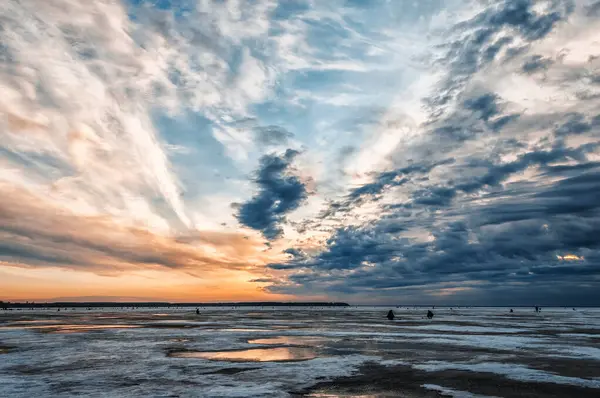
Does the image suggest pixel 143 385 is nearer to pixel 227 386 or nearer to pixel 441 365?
pixel 227 386

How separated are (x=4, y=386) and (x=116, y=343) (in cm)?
1740

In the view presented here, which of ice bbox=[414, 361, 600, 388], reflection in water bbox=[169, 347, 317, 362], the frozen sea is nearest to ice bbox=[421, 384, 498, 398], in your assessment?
the frozen sea

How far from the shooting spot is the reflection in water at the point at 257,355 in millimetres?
24969

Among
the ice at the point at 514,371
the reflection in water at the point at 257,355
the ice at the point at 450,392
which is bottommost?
the ice at the point at 450,392

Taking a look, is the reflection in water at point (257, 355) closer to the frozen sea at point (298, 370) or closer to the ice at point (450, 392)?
the frozen sea at point (298, 370)

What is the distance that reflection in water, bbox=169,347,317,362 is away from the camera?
25.0 m

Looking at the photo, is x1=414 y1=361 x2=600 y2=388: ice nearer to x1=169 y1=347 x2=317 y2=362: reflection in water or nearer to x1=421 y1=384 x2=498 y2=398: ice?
x1=421 y1=384 x2=498 y2=398: ice

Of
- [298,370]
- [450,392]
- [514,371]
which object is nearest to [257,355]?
[298,370]

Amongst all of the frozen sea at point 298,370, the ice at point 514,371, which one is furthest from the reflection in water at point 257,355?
the ice at point 514,371

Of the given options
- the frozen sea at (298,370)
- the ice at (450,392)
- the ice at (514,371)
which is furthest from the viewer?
the ice at (514,371)

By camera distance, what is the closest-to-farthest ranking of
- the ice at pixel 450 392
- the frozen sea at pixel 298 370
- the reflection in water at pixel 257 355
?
the ice at pixel 450 392 < the frozen sea at pixel 298 370 < the reflection in water at pixel 257 355

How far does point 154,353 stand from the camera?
27.5 meters

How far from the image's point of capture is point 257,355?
26.8 metres

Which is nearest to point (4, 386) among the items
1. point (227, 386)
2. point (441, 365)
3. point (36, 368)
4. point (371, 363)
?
point (36, 368)
